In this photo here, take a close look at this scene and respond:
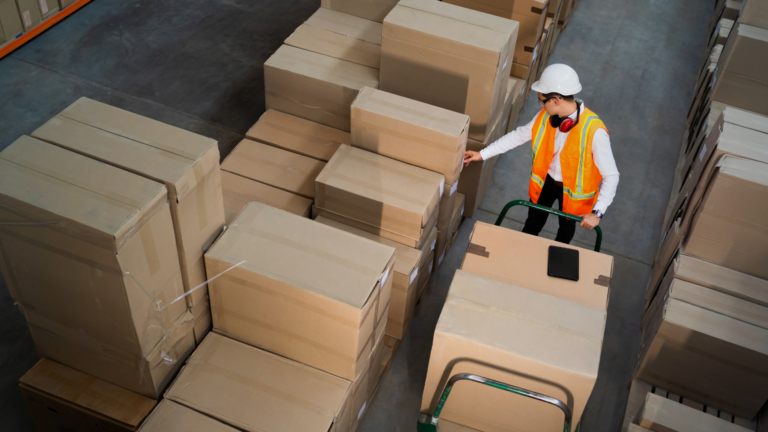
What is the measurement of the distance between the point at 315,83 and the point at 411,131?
1037 mm

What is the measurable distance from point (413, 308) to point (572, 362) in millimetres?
1483

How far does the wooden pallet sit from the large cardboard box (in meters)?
4.35

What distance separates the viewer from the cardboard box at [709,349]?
10.9 ft

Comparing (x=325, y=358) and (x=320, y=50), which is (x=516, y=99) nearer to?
(x=320, y=50)

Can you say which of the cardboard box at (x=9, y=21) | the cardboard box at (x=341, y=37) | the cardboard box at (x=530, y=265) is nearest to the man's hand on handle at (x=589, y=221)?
the cardboard box at (x=530, y=265)

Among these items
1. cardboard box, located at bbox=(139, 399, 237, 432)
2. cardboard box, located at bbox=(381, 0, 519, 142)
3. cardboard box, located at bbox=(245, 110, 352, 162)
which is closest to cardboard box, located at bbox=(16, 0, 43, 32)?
cardboard box, located at bbox=(245, 110, 352, 162)

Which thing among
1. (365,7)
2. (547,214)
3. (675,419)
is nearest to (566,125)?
(547,214)

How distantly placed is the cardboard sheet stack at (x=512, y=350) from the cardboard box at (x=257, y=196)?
4.38 ft

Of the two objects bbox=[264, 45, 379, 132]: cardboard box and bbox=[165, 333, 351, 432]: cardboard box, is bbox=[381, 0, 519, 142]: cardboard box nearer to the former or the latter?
bbox=[264, 45, 379, 132]: cardboard box

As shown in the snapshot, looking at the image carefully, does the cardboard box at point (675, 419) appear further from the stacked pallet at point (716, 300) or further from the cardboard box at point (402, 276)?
the cardboard box at point (402, 276)

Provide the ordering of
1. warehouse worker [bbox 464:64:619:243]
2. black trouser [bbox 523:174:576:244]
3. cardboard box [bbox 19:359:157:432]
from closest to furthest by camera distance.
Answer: cardboard box [bbox 19:359:157:432] < warehouse worker [bbox 464:64:619:243] < black trouser [bbox 523:174:576:244]

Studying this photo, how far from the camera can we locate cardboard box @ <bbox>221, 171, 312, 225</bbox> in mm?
3955

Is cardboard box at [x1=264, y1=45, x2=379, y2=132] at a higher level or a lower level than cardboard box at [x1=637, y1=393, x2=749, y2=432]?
higher

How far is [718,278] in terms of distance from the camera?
359 centimetres
